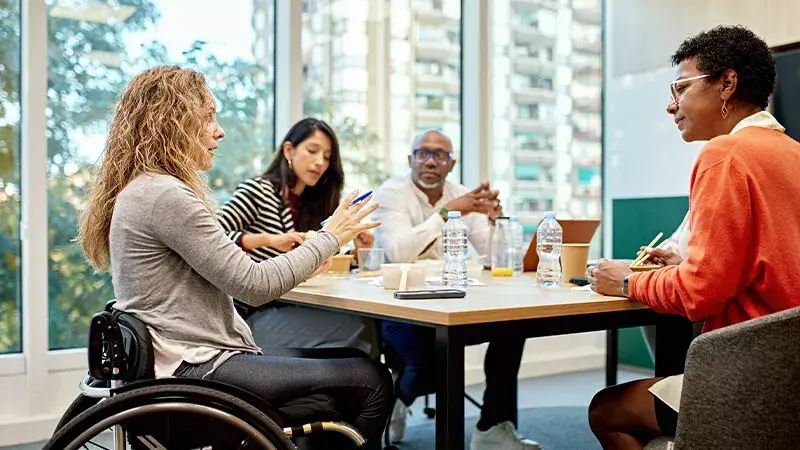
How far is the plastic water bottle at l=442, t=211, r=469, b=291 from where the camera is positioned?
2.18m

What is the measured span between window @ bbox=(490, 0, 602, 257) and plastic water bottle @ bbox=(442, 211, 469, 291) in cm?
234

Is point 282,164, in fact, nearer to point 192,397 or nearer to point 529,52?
point 192,397

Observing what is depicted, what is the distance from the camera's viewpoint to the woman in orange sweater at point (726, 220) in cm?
146

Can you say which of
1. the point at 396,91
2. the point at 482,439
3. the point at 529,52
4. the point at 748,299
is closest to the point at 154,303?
the point at 748,299

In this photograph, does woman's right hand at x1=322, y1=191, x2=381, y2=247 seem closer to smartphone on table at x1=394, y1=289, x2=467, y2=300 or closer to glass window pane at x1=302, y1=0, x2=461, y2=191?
smartphone on table at x1=394, y1=289, x2=467, y2=300

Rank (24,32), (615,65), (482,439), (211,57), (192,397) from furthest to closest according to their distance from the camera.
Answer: (615,65)
(211,57)
(24,32)
(482,439)
(192,397)

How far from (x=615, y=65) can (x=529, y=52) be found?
1.77ft

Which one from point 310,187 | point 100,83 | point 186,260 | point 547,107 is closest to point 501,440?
point 310,187

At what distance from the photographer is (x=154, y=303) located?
1573 mm

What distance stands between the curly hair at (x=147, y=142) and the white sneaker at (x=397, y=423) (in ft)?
5.18

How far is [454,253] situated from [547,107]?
2940 millimetres

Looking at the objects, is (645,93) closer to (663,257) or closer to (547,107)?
(547,107)

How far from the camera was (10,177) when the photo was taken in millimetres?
3205

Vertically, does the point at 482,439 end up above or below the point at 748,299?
below
